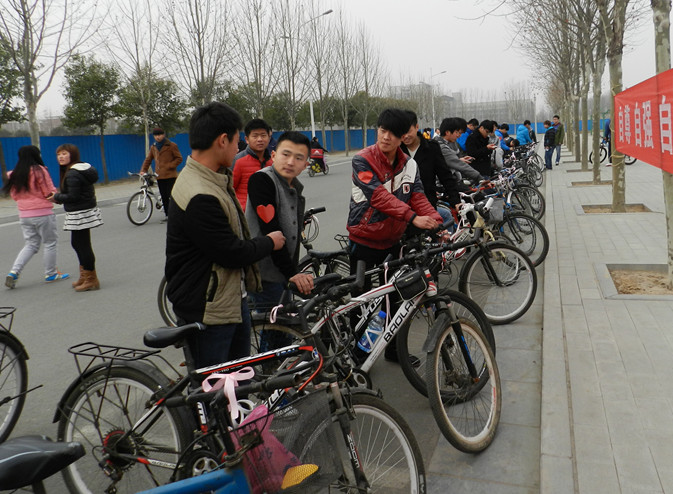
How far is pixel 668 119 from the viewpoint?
5.01m

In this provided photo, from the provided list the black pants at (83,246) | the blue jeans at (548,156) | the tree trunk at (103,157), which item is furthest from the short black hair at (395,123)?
the tree trunk at (103,157)

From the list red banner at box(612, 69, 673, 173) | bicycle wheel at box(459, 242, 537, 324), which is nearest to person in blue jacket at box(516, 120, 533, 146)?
red banner at box(612, 69, 673, 173)

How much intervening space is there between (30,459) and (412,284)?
83.7 inches

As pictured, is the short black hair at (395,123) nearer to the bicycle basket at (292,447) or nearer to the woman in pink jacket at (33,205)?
the bicycle basket at (292,447)

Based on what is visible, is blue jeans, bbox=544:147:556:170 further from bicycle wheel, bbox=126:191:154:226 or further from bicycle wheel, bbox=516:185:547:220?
bicycle wheel, bbox=126:191:154:226

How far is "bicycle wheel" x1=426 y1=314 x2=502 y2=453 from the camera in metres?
3.05

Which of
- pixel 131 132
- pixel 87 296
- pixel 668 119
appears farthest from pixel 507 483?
pixel 131 132

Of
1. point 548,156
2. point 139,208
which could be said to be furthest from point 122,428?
point 548,156

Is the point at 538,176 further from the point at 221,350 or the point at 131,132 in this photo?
the point at 131,132

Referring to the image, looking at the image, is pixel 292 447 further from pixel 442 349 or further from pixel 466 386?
pixel 466 386


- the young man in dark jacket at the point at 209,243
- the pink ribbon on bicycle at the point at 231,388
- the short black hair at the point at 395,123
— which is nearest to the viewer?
the pink ribbon on bicycle at the point at 231,388

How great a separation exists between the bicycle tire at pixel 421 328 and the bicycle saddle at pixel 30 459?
2.12 metres

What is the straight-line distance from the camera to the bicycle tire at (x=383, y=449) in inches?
89.4

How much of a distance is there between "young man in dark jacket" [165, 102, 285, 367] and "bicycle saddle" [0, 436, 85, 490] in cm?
100
